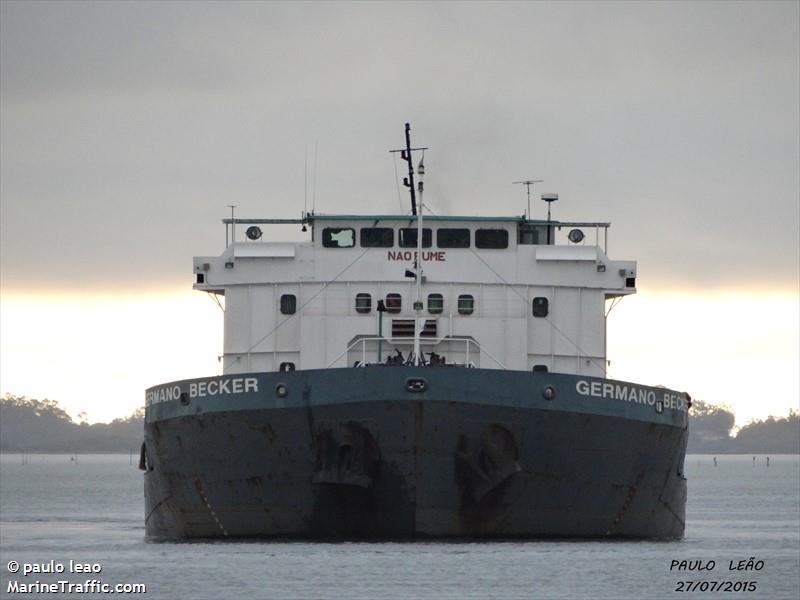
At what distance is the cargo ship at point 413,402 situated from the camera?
1431 inches

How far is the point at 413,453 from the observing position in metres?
36.2

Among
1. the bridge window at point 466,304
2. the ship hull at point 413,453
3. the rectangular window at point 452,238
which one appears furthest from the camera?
the rectangular window at point 452,238

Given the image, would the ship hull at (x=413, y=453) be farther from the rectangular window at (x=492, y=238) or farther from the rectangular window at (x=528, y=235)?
the rectangular window at (x=528, y=235)

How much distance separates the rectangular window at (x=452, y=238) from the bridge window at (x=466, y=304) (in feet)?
4.72

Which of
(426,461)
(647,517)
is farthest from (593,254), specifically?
(426,461)

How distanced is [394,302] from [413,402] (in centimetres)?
772

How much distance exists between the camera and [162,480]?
41406 mm

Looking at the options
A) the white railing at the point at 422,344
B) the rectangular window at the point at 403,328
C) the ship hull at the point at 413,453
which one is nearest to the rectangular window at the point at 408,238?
→ the rectangular window at the point at 403,328

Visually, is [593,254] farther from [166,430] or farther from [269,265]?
[166,430]

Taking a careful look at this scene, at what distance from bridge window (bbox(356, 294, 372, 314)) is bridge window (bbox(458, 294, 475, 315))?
2.11 metres

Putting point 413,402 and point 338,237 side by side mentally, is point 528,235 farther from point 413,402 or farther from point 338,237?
point 413,402

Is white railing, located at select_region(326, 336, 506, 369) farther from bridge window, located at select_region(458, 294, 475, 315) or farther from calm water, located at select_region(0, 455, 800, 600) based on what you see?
calm water, located at select_region(0, 455, 800, 600)

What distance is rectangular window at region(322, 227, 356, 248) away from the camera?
146ft

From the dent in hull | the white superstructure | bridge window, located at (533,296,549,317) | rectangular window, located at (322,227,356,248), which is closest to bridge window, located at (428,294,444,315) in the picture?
the white superstructure
